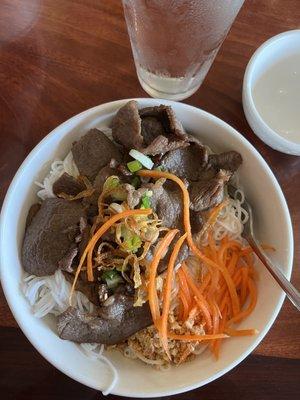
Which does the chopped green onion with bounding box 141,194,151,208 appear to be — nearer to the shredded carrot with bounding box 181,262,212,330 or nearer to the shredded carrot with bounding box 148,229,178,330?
the shredded carrot with bounding box 148,229,178,330

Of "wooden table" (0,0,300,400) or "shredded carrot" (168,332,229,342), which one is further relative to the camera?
"wooden table" (0,0,300,400)

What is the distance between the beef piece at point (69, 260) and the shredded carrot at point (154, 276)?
188mm

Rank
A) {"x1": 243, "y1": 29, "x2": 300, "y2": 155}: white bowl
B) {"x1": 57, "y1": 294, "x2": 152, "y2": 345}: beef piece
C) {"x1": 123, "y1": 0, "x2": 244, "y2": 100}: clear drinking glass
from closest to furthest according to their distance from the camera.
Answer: {"x1": 123, "y1": 0, "x2": 244, "y2": 100}: clear drinking glass < {"x1": 57, "y1": 294, "x2": 152, "y2": 345}: beef piece < {"x1": 243, "y1": 29, "x2": 300, "y2": 155}: white bowl

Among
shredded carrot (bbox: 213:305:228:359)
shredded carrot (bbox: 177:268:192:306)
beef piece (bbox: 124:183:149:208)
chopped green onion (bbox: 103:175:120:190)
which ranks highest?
chopped green onion (bbox: 103:175:120:190)

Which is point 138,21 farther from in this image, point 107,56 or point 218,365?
point 218,365

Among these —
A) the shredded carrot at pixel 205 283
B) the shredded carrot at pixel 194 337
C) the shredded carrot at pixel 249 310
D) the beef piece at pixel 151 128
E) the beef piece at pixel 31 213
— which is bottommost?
the shredded carrot at pixel 249 310

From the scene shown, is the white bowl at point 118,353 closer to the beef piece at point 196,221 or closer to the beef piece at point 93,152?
the beef piece at point 93,152

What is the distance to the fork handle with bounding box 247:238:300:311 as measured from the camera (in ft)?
4.03

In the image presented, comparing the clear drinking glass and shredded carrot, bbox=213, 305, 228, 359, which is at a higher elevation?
the clear drinking glass

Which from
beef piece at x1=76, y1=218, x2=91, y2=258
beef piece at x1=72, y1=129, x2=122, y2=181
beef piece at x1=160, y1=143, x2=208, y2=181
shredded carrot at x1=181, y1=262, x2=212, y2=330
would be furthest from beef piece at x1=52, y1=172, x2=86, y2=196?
shredded carrot at x1=181, y1=262, x2=212, y2=330

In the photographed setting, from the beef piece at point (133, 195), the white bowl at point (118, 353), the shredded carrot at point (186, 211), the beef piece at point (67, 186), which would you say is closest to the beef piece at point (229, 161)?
the white bowl at point (118, 353)

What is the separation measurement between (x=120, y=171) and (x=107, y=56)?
1.41ft

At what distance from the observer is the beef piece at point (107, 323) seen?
1.29 metres

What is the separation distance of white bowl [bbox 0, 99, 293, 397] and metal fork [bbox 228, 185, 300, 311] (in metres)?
0.02
